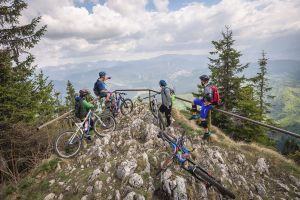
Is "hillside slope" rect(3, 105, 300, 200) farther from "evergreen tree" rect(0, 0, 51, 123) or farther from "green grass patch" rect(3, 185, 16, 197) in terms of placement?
"evergreen tree" rect(0, 0, 51, 123)

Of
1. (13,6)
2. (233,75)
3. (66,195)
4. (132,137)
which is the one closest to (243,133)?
(233,75)

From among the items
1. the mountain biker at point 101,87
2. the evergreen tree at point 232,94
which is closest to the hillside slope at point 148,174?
the mountain biker at point 101,87

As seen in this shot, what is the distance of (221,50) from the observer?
23516mm

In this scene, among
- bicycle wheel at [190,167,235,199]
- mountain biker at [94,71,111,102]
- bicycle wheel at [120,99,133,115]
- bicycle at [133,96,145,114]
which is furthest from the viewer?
bicycle at [133,96,145,114]

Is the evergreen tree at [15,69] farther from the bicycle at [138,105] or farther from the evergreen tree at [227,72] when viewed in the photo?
the evergreen tree at [227,72]

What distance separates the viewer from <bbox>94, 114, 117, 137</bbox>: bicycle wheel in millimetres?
10352

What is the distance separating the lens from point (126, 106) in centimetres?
1375

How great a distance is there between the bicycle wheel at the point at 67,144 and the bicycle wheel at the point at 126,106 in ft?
15.5

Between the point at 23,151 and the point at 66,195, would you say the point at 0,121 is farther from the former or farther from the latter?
the point at 66,195

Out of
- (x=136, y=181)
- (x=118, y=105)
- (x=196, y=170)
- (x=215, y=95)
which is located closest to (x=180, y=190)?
(x=196, y=170)

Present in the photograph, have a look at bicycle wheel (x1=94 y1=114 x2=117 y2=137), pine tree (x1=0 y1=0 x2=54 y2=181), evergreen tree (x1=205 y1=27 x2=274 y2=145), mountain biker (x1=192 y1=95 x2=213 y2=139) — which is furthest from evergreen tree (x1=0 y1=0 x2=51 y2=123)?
evergreen tree (x1=205 y1=27 x2=274 y2=145)

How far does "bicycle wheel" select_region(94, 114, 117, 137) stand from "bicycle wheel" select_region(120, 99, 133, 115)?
2.49 metres

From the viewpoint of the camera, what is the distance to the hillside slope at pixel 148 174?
6.53 m

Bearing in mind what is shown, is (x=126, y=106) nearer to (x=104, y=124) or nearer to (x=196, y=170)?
(x=104, y=124)
